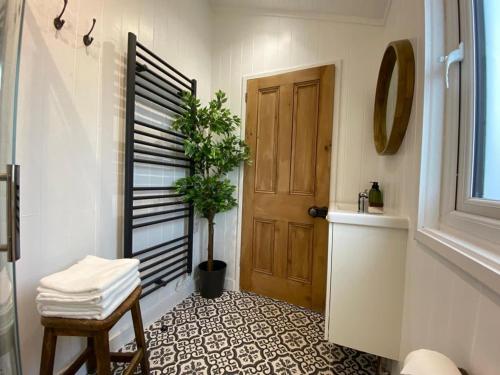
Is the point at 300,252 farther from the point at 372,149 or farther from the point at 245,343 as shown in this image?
the point at 372,149

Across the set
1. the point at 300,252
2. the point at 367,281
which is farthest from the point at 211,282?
the point at 367,281

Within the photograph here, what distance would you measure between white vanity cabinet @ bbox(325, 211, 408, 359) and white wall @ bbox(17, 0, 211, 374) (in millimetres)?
1232

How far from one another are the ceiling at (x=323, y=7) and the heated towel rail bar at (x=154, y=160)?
A: 916 mm

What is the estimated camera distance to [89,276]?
903 mm

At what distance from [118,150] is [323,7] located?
185 centimetres

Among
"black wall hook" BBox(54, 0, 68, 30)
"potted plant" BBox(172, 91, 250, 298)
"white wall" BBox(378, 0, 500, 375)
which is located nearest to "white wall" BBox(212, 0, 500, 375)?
"white wall" BBox(378, 0, 500, 375)

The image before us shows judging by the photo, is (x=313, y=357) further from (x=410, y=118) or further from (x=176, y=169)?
(x=176, y=169)

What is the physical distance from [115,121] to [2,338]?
1.02 metres

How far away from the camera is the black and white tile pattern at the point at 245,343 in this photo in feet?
4.12

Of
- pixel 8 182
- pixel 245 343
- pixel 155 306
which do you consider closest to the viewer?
pixel 8 182

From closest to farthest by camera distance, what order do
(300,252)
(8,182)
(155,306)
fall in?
(8,182), (155,306), (300,252)

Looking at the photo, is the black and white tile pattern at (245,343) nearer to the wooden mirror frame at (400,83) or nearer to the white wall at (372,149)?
the white wall at (372,149)

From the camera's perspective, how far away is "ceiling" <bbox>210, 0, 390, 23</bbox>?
5.34ft

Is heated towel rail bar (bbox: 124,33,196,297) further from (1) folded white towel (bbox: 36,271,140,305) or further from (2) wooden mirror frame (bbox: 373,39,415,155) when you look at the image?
(2) wooden mirror frame (bbox: 373,39,415,155)
